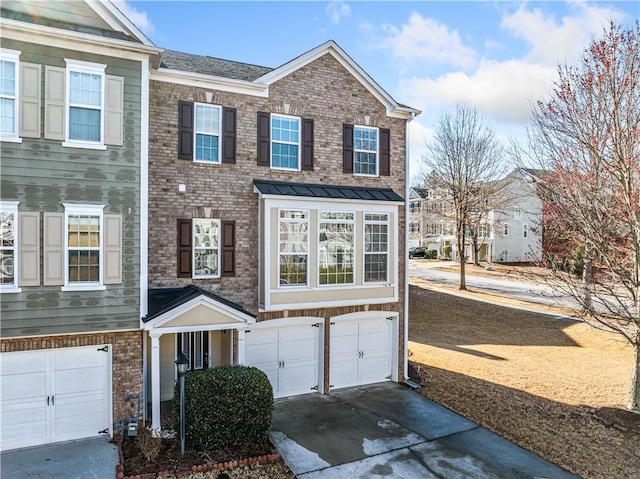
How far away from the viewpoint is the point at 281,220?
12.1 m

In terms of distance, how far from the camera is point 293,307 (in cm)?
1226

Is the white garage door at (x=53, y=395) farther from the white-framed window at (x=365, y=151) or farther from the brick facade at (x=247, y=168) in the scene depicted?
the white-framed window at (x=365, y=151)

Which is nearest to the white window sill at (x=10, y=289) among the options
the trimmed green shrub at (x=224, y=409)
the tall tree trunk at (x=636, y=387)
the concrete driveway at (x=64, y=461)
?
the concrete driveway at (x=64, y=461)

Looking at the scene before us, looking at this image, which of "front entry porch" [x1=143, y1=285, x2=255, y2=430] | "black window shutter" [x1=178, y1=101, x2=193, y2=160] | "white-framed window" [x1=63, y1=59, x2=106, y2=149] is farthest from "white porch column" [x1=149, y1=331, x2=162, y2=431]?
"black window shutter" [x1=178, y1=101, x2=193, y2=160]

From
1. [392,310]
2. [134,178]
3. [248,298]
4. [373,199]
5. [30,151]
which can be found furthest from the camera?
[392,310]

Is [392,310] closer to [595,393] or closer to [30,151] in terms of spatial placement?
[595,393]

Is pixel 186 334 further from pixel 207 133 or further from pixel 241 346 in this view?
pixel 207 133

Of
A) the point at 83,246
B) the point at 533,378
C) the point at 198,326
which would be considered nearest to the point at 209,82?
the point at 83,246

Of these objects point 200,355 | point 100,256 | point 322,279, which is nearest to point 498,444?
point 322,279

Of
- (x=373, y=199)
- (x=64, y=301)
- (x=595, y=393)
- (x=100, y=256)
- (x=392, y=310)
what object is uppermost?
(x=373, y=199)

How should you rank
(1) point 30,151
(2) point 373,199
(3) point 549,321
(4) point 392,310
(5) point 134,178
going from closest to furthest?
(1) point 30,151, (5) point 134,178, (2) point 373,199, (4) point 392,310, (3) point 549,321

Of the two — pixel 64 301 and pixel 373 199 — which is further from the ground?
pixel 373 199

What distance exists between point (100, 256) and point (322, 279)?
5823 millimetres

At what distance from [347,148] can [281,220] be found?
10.6ft
